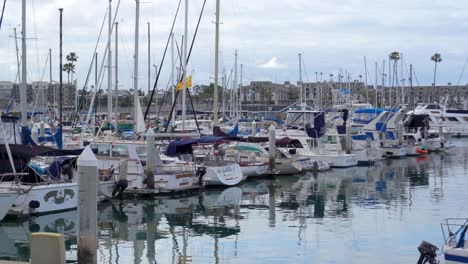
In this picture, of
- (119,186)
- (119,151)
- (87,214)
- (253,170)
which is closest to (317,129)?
(253,170)

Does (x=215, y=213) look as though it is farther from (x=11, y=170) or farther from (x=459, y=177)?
(x=459, y=177)

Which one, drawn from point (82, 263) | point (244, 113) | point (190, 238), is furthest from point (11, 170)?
point (244, 113)

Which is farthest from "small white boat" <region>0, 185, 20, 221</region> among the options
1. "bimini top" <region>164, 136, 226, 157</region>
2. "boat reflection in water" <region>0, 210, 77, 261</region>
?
"bimini top" <region>164, 136, 226, 157</region>

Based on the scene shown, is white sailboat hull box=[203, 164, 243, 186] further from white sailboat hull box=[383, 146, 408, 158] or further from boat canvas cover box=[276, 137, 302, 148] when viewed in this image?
white sailboat hull box=[383, 146, 408, 158]

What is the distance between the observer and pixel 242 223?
26.7m

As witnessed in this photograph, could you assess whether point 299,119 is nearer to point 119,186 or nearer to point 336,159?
point 336,159

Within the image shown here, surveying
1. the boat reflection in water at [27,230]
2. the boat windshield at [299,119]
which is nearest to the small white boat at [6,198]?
the boat reflection in water at [27,230]

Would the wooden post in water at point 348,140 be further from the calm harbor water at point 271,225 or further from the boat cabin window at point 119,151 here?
the boat cabin window at point 119,151

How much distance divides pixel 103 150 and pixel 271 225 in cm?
1134

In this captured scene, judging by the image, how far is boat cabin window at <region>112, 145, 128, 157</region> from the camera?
111 feet

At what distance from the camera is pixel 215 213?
2925 centimetres

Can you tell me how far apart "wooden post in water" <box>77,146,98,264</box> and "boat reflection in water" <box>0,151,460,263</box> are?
5202 millimetres

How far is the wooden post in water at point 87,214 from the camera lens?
47.5 feet

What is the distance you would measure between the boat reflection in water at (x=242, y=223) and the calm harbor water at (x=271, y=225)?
0.03 meters
